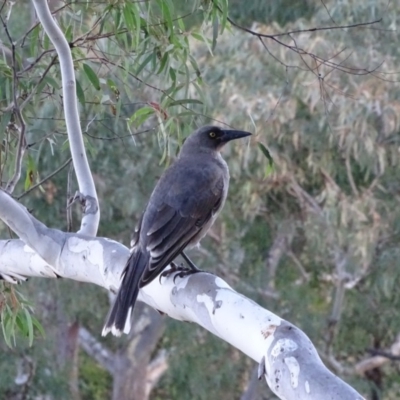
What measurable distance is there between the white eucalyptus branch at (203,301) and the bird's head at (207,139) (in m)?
1.01

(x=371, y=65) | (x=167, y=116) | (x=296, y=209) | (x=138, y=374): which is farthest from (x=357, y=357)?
(x=167, y=116)

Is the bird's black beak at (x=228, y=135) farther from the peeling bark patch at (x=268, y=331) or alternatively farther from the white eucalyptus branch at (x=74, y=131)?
the peeling bark patch at (x=268, y=331)

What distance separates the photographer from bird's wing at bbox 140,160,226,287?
3.10 m

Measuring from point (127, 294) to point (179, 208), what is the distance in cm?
70

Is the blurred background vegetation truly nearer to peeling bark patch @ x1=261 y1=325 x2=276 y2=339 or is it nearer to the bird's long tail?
the bird's long tail

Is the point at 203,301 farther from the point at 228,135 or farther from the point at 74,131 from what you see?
the point at 228,135

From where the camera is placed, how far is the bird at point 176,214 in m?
2.73

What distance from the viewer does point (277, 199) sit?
6.91 m

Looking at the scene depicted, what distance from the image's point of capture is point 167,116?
3492 mm

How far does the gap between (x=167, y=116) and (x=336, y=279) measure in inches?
150

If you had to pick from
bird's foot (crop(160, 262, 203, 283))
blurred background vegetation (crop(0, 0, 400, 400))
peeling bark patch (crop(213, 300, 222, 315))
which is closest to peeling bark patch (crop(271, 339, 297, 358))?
peeling bark patch (crop(213, 300, 222, 315))

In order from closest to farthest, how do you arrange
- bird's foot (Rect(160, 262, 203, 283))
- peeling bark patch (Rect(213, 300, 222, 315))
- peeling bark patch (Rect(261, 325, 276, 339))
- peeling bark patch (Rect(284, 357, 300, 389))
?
peeling bark patch (Rect(284, 357, 300, 389)), peeling bark patch (Rect(261, 325, 276, 339)), peeling bark patch (Rect(213, 300, 222, 315)), bird's foot (Rect(160, 262, 203, 283))

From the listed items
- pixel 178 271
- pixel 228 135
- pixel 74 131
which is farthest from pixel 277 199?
pixel 178 271

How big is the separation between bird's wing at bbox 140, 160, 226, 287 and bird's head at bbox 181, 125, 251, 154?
277mm
